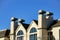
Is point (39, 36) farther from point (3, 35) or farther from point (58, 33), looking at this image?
point (3, 35)

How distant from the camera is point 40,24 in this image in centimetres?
5797

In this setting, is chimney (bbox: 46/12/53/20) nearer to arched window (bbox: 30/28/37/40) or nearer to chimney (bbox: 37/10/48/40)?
chimney (bbox: 37/10/48/40)

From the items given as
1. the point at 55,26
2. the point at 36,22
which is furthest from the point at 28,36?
the point at 55,26

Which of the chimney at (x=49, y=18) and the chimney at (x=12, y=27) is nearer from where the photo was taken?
the chimney at (x=49, y=18)

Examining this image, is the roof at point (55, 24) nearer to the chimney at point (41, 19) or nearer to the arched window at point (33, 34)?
the chimney at point (41, 19)

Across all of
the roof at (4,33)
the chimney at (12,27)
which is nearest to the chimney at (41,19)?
the chimney at (12,27)

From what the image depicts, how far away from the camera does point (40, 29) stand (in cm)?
5797

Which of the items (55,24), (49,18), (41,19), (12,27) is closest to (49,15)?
(49,18)

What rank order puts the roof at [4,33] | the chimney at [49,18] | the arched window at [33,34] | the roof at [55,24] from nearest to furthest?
the roof at [55,24] → the chimney at [49,18] → the arched window at [33,34] → the roof at [4,33]

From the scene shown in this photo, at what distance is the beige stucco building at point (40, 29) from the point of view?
188 ft

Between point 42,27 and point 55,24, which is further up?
point 55,24

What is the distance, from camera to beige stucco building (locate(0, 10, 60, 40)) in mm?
57250

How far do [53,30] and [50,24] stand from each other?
2.41m

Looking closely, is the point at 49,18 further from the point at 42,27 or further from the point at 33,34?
the point at 33,34
